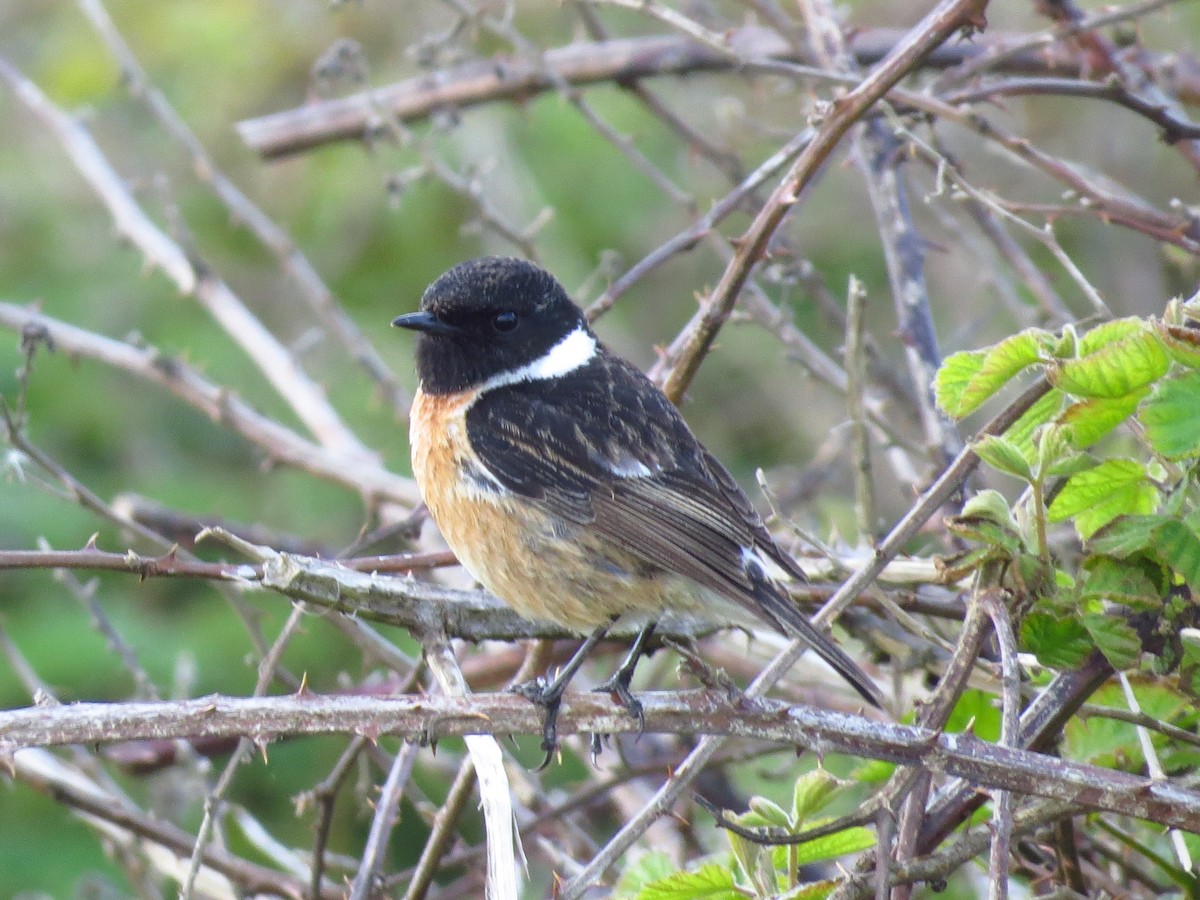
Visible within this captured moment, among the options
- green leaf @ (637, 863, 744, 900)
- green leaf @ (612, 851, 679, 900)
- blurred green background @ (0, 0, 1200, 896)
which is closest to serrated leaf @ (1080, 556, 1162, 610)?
green leaf @ (637, 863, 744, 900)

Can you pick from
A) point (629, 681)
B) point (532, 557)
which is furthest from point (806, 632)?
point (532, 557)

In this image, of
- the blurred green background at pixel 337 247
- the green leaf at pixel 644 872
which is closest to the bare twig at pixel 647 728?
the green leaf at pixel 644 872

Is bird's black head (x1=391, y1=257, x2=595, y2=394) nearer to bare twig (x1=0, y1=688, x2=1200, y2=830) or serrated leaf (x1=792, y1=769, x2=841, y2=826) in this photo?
bare twig (x1=0, y1=688, x2=1200, y2=830)

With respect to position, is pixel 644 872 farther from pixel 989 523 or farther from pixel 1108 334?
pixel 1108 334

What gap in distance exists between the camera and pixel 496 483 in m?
4.04

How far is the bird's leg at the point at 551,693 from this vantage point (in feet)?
9.15

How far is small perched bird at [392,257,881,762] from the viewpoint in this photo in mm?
3799

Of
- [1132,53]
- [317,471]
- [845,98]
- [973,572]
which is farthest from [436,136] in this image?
[973,572]

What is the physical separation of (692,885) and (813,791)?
0.97ft

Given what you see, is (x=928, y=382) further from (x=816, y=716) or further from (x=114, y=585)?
(x=114, y=585)

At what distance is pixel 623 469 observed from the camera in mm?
4066

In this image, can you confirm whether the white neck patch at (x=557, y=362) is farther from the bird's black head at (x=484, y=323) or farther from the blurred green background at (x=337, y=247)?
the blurred green background at (x=337, y=247)

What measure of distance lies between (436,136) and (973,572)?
5134 millimetres

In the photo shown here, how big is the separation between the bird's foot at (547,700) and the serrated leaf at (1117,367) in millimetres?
1101
